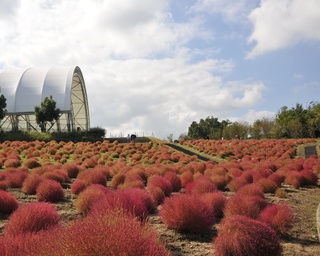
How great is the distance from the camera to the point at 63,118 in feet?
249

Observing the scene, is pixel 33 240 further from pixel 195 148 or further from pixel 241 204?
pixel 195 148

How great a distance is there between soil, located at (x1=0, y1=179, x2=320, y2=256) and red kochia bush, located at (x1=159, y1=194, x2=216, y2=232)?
0.15m

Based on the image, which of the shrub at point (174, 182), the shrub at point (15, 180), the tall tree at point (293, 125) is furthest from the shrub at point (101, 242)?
the tall tree at point (293, 125)

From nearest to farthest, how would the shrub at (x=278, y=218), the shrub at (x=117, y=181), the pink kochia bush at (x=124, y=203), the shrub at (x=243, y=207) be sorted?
the pink kochia bush at (x=124, y=203)
the shrub at (x=278, y=218)
the shrub at (x=243, y=207)
the shrub at (x=117, y=181)

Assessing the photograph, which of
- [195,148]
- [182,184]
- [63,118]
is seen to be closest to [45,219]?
[182,184]

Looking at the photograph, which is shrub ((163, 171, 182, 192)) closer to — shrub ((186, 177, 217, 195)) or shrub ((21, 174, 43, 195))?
shrub ((186, 177, 217, 195))

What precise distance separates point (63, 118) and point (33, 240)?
73.2m

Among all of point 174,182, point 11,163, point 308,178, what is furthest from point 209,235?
point 11,163

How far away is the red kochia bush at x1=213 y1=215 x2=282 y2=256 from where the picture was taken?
247 inches

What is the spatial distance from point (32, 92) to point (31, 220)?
6489 cm

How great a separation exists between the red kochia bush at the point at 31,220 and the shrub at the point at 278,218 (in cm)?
427

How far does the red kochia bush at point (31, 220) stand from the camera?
648cm

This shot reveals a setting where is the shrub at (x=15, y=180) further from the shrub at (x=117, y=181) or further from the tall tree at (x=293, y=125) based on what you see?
the tall tree at (x=293, y=125)

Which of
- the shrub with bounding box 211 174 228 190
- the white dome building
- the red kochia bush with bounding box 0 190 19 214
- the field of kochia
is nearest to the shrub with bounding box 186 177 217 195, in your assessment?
the field of kochia
